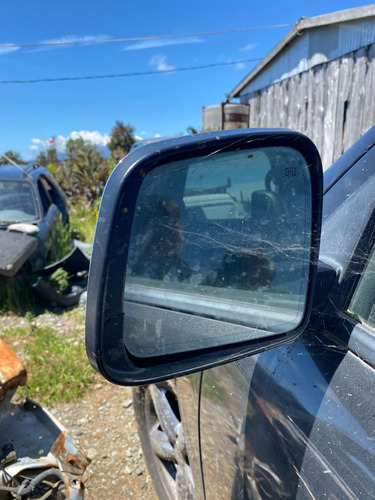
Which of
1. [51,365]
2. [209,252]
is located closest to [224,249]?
[209,252]

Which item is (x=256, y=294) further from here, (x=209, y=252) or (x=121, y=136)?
(x=121, y=136)

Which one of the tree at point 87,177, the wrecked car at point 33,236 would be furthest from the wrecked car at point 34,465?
the tree at point 87,177

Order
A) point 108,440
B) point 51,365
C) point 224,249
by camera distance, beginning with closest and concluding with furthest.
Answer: point 224,249
point 108,440
point 51,365

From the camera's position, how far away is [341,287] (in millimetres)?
1107

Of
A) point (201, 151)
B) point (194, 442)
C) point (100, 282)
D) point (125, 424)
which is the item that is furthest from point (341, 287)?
point (125, 424)

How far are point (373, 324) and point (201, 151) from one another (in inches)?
23.4

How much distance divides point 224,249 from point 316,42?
6.20m

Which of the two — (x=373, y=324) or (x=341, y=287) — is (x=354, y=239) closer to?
(x=341, y=287)

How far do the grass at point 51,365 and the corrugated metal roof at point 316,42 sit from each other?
493 cm

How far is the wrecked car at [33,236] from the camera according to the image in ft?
17.2

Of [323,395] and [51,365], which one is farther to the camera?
[51,365]

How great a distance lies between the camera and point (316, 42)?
6.15 m

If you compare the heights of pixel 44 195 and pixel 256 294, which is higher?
pixel 44 195

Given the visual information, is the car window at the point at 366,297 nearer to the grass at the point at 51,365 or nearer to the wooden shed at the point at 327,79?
the grass at the point at 51,365
